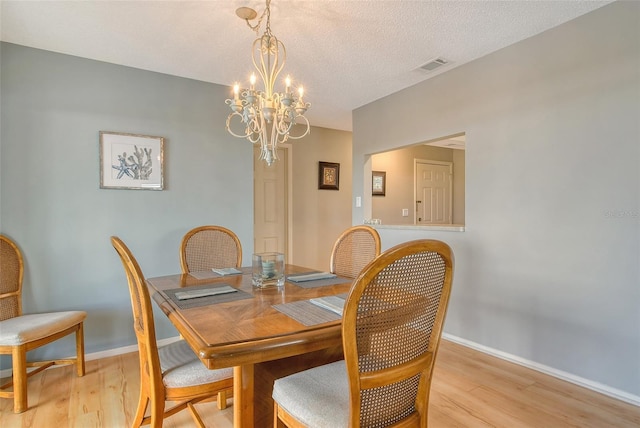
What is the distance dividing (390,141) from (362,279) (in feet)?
9.59

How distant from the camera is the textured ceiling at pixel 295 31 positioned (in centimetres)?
199

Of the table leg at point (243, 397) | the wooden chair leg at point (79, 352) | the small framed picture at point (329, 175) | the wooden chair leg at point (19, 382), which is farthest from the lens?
the small framed picture at point (329, 175)

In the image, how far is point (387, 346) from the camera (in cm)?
95

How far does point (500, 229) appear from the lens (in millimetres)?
2580

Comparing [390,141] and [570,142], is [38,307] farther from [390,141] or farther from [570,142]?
[570,142]

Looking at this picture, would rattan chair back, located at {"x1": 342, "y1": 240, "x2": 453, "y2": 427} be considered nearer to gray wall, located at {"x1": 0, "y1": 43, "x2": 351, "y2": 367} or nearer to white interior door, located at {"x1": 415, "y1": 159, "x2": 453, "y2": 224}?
gray wall, located at {"x1": 0, "y1": 43, "x2": 351, "y2": 367}

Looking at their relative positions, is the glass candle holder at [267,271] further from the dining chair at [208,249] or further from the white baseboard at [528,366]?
the white baseboard at [528,366]

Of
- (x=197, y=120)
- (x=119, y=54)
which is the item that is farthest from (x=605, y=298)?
(x=119, y=54)

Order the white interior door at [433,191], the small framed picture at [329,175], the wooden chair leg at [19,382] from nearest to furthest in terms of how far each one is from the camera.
Result: the wooden chair leg at [19,382] → the small framed picture at [329,175] → the white interior door at [433,191]

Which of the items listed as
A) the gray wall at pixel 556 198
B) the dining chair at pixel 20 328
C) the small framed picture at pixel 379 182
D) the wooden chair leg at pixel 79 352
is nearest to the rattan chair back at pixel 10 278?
the dining chair at pixel 20 328

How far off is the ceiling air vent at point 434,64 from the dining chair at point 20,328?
3.27m

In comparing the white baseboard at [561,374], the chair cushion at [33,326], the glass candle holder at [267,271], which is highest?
the glass candle holder at [267,271]

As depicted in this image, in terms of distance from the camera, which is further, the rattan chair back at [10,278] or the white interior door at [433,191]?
the white interior door at [433,191]

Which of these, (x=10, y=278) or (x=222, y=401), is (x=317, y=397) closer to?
(x=222, y=401)
